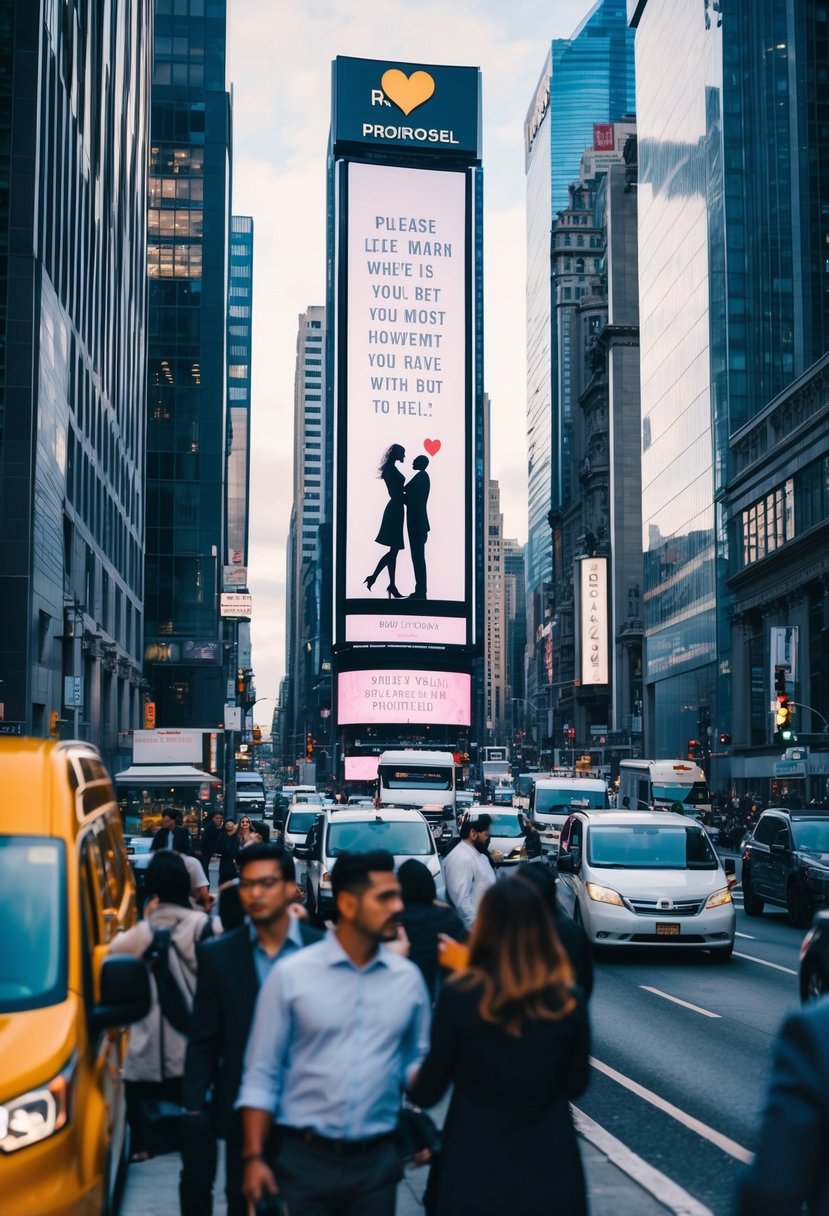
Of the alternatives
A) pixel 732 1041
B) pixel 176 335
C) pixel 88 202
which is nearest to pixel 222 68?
pixel 176 335

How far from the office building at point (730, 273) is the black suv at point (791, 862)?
171 ft

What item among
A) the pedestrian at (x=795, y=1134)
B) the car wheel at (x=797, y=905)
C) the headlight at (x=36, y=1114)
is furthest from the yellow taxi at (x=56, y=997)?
the car wheel at (x=797, y=905)

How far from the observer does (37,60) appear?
158 ft

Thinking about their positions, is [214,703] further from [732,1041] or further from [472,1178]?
[472,1178]

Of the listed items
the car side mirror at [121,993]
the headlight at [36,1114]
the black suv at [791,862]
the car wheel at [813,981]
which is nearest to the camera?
the headlight at [36,1114]

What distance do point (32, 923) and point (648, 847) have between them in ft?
49.2

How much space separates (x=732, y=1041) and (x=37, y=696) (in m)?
38.3

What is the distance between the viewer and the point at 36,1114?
5305mm

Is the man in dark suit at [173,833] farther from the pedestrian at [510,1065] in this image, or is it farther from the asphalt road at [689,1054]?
the pedestrian at [510,1065]

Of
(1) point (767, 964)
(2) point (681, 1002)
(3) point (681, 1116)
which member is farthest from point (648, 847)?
(3) point (681, 1116)

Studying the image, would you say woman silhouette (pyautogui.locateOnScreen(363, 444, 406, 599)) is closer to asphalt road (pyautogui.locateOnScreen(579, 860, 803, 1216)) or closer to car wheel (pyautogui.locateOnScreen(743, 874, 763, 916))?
car wheel (pyautogui.locateOnScreen(743, 874, 763, 916))

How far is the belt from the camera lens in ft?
15.5

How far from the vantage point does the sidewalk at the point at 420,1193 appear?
25.1 feet

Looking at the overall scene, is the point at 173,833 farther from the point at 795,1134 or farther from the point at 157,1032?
the point at 795,1134
